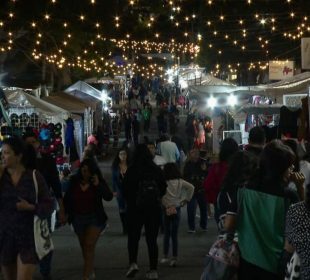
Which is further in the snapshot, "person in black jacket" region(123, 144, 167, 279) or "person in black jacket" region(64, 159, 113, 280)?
"person in black jacket" region(123, 144, 167, 279)

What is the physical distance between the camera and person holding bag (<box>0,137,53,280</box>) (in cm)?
630

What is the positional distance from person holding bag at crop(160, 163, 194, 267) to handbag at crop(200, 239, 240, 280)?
14.3 feet

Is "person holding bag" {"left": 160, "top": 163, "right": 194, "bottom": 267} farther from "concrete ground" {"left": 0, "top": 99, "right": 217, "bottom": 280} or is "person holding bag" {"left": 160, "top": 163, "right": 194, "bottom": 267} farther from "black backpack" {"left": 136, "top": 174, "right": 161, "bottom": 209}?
"black backpack" {"left": 136, "top": 174, "right": 161, "bottom": 209}

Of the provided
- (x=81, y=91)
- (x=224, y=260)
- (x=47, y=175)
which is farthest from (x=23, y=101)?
(x=224, y=260)

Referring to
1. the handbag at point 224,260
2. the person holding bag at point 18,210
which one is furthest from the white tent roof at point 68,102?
the handbag at point 224,260

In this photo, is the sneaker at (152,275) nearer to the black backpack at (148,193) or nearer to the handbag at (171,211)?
the black backpack at (148,193)

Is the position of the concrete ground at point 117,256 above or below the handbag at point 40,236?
below

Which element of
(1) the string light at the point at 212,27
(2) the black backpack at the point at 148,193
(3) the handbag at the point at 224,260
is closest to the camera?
→ (3) the handbag at the point at 224,260

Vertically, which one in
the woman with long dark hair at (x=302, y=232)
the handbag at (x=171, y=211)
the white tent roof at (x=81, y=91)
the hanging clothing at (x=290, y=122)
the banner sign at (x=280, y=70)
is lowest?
the handbag at (x=171, y=211)

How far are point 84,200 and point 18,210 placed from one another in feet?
7.43

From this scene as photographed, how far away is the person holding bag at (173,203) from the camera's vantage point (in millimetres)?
9898

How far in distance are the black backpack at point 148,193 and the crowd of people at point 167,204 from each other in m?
0.01

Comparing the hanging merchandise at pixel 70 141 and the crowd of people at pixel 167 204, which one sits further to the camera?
the hanging merchandise at pixel 70 141

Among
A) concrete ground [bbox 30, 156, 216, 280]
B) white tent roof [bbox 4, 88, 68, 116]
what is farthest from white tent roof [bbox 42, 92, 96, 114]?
concrete ground [bbox 30, 156, 216, 280]
